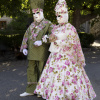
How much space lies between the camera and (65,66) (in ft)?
11.8

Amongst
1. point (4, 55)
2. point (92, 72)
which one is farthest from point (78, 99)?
point (4, 55)

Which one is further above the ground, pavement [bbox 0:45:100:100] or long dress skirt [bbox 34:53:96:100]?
long dress skirt [bbox 34:53:96:100]

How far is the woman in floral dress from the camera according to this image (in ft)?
11.7

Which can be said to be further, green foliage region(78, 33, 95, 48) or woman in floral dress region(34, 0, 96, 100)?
green foliage region(78, 33, 95, 48)

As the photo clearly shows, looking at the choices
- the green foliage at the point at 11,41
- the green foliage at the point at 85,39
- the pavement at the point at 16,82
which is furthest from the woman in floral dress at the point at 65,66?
the green foliage at the point at 85,39

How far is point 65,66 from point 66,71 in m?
0.09

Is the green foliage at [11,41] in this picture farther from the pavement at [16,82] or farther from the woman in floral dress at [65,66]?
the woman in floral dress at [65,66]

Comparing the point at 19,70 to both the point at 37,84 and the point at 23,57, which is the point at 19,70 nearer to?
the point at 23,57

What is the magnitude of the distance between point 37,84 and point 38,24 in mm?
1188

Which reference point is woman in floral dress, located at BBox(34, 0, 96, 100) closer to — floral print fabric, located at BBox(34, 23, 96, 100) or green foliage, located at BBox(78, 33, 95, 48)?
floral print fabric, located at BBox(34, 23, 96, 100)

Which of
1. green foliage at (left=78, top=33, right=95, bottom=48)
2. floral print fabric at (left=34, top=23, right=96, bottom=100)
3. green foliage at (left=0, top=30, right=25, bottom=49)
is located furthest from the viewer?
green foliage at (left=78, top=33, right=95, bottom=48)

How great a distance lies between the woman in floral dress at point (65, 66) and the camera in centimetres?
356

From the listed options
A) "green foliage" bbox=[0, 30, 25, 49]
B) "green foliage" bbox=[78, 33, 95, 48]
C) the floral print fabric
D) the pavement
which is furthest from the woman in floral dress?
"green foliage" bbox=[78, 33, 95, 48]

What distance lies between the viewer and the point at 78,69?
3678 millimetres
